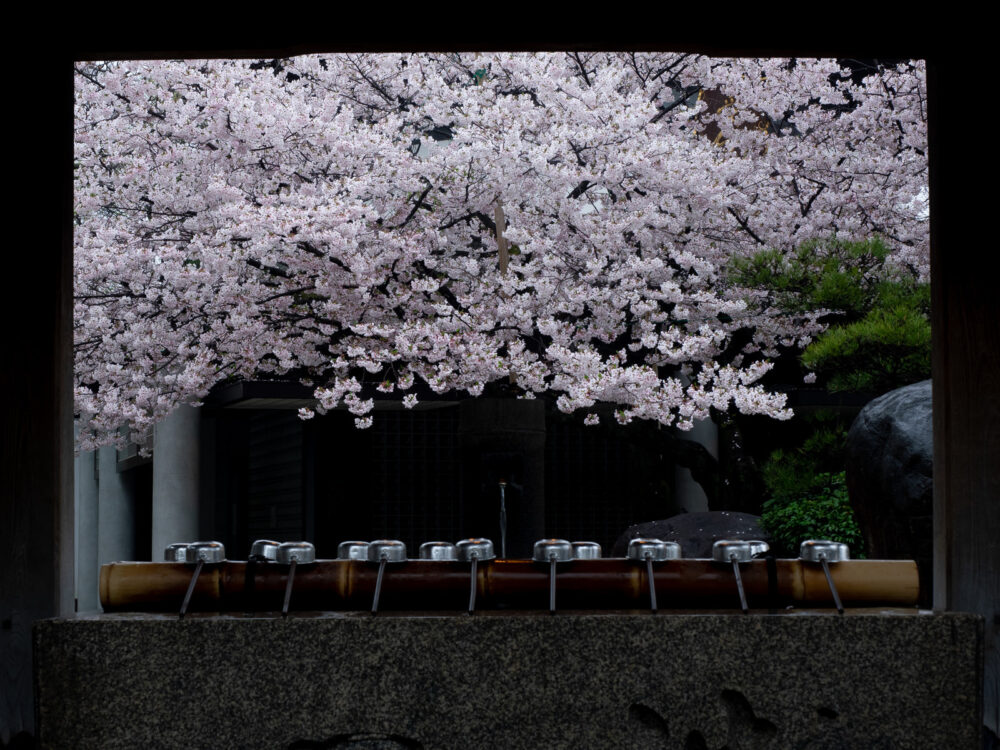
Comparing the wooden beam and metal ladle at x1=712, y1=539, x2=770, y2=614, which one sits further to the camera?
the wooden beam

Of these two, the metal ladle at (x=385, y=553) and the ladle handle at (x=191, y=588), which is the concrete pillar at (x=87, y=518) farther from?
the metal ladle at (x=385, y=553)

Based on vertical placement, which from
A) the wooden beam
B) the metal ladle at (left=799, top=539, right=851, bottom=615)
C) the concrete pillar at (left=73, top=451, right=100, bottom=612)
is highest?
the wooden beam

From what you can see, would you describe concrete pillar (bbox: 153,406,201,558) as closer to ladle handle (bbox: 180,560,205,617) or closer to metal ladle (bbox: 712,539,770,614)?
ladle handle (bbox: 180,560,205,617)

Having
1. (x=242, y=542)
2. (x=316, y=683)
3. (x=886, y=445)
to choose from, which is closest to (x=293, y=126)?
(x=886, y=445)

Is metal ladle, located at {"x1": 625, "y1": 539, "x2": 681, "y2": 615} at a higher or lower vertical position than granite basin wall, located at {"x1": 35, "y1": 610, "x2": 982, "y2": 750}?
higher

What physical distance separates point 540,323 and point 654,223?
1.83m

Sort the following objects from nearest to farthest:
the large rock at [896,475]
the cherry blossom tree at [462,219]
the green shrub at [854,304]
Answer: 1. the large rock at [896,475]
2. the green shrub at [854,304]
3. the cherry blossom tree at [462,219]

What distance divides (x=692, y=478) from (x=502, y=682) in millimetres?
12342

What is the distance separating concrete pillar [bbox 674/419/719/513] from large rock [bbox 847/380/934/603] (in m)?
6.94

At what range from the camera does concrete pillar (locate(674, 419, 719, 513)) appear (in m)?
15.2

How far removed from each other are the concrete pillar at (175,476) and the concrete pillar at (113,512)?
12.5ft

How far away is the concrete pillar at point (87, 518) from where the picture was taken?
19.8 m

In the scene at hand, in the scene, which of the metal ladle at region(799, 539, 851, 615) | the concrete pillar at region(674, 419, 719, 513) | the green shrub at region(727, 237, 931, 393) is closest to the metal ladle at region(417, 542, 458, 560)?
the metal ladle at region(799, 539, 851, 615)

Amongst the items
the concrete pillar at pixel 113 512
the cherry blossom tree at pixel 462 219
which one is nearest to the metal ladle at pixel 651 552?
the cherry blossom tree at pixel 462 219
